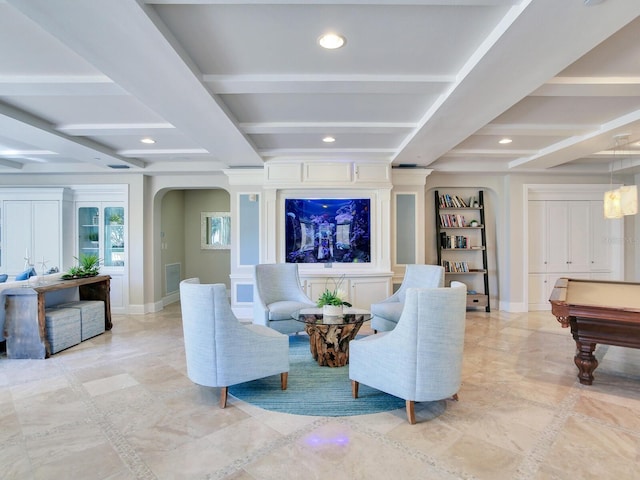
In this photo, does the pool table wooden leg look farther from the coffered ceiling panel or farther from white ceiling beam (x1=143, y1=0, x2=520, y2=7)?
white ceiling beam (x1=143, y1=0, x2=520, y2=7)

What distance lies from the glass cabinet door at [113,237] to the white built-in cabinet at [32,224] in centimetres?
66

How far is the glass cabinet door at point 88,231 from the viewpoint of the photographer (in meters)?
6.00

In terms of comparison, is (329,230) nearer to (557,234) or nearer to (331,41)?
(331,41)

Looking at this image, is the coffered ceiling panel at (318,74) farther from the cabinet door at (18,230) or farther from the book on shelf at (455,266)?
the book on shelf at (455,266)

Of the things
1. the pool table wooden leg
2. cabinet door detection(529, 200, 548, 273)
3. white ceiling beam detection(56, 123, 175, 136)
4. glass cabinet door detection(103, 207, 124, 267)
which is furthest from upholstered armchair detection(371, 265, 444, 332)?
glass cabinet door detection(103, 207, 124, 267)

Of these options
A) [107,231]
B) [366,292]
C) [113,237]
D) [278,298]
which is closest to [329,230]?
[366,292]

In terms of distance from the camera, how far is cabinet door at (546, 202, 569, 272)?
602 cm

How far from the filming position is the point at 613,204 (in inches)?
148

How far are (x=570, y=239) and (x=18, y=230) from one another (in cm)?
974

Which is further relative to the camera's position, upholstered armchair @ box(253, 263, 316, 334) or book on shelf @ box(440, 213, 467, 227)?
book on shelf @ box(440, 213, 467, 227)

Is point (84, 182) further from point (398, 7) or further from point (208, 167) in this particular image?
point (398, 7)

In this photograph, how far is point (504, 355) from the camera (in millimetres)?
3789

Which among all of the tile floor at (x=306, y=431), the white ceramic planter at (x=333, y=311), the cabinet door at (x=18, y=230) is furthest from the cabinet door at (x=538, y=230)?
the cabinet door at (x=18, y=230)

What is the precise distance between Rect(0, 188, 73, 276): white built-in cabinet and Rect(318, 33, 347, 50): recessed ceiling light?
5.68m
